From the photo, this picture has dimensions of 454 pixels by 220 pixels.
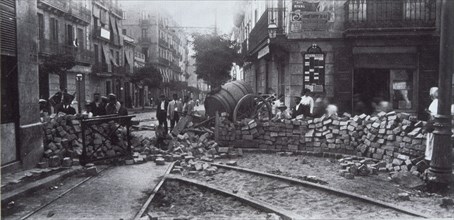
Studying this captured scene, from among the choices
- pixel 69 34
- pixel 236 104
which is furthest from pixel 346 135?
pixel 69 34

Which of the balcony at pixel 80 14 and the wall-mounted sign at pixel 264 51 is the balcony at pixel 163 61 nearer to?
the balcony at pixel 80 14

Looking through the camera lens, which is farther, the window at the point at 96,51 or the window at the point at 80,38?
the window at the point at 96,51

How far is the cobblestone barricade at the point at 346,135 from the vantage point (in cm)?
905

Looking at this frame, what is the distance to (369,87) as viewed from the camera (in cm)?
1480

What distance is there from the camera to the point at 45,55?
1017 inches

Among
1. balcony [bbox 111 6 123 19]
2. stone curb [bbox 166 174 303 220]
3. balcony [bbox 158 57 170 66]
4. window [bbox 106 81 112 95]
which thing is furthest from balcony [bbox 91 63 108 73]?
stone curb [bbox 166 174 303 220]

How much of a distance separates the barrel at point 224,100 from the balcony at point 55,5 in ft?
60.6

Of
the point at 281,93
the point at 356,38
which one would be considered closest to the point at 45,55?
the point at 281,93

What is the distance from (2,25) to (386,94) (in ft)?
41.0

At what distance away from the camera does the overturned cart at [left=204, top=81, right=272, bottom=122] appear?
13.8 meters

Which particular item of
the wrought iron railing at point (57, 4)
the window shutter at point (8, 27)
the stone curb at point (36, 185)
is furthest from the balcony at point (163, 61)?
the stone curb at point (36, 185)

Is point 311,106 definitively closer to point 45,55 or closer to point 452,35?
point 452,35

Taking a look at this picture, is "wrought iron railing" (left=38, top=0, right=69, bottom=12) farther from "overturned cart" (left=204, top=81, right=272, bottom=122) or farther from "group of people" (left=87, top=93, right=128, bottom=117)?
"overturned cart" (left=204, top=81, right=272, bottom=122)

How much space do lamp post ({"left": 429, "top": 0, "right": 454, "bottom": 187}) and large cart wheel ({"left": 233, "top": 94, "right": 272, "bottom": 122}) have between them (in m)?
7.08
